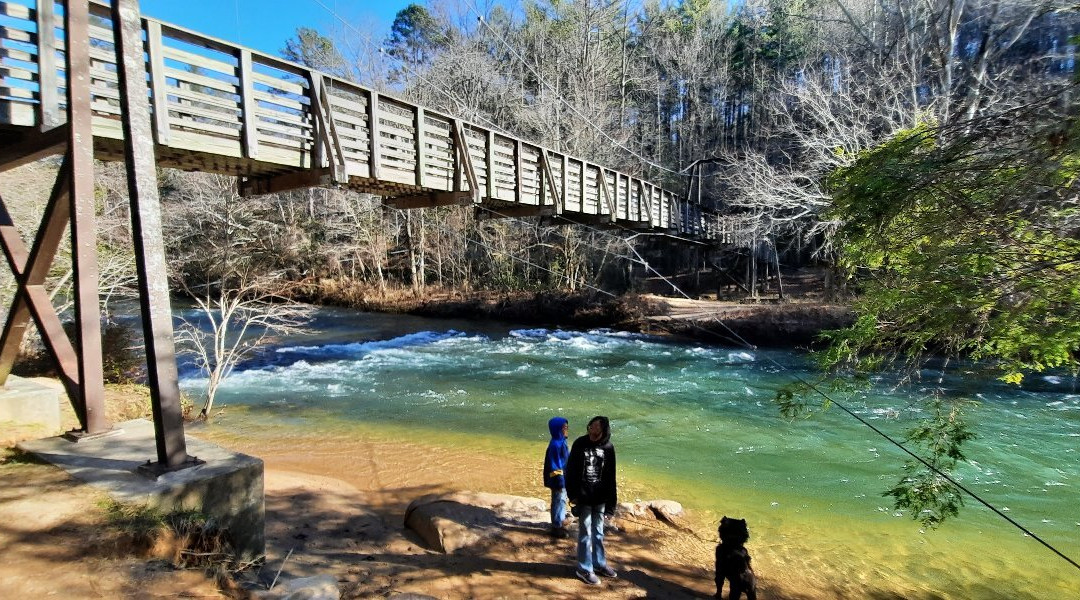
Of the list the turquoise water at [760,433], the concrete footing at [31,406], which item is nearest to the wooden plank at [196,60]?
the concrete footing at [31,406]

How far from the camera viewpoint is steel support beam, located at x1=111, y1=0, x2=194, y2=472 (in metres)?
3.47

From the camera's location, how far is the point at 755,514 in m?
6.11

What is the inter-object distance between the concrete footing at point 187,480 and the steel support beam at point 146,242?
0.19 m

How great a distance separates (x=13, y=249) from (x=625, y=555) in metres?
5.39

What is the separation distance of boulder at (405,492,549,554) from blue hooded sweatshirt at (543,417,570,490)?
0.55 metres

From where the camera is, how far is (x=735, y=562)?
3893 millimetres

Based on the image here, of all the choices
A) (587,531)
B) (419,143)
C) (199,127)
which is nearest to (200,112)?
(199,127)

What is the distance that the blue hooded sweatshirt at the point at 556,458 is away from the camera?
4.84 m

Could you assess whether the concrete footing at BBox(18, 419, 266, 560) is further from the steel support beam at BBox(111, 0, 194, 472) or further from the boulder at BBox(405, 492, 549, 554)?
the boulder at BBox(405, 492, 549, 554)

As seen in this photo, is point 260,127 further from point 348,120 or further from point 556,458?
point 556,458

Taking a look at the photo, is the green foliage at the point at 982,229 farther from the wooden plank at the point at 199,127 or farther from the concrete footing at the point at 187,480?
the wooden plank at the point at 199,127

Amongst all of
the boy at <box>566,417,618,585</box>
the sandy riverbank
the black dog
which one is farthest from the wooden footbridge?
the black dog

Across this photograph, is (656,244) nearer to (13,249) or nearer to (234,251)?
(234,251)

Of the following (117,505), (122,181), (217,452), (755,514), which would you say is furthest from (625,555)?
(122,181)
